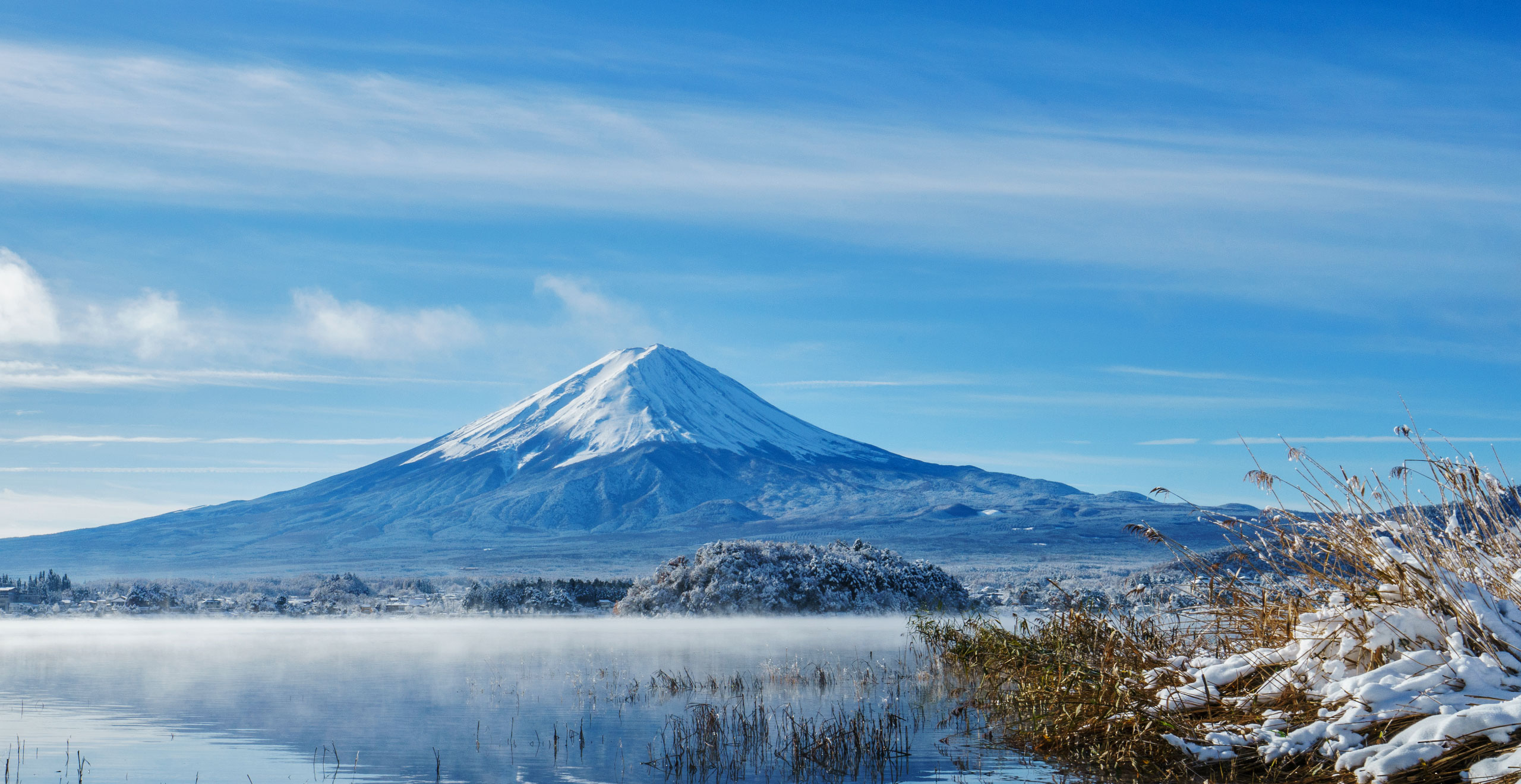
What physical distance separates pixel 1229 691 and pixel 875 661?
9.83 m

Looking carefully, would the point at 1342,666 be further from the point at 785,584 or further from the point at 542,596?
the point at 542,596

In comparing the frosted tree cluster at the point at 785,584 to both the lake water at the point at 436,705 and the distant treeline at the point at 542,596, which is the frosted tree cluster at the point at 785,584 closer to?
the distant treeline at the point at 542,596

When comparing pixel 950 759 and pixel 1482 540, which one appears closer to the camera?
pixel 1482 540

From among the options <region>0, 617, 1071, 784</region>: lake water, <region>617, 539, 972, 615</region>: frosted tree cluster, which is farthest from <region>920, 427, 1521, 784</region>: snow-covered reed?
<region>617, 539, 972, 615</region>: frosted tree cluster

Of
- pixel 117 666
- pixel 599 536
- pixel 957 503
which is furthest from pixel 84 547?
pixel 117 666

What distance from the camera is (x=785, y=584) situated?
1313 inches

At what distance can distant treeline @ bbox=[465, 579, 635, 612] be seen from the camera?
129 feet

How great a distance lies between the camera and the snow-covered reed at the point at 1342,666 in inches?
260

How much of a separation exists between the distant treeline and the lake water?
13883 mm

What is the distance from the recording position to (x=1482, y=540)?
7879 mm

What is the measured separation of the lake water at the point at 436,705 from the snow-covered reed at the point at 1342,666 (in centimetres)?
93

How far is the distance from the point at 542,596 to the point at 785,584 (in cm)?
1011

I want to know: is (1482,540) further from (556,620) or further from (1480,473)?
(556,620)

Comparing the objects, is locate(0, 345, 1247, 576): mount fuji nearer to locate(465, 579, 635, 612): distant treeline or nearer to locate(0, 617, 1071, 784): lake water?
locate(465, 579, 635, 612): distant treeline
